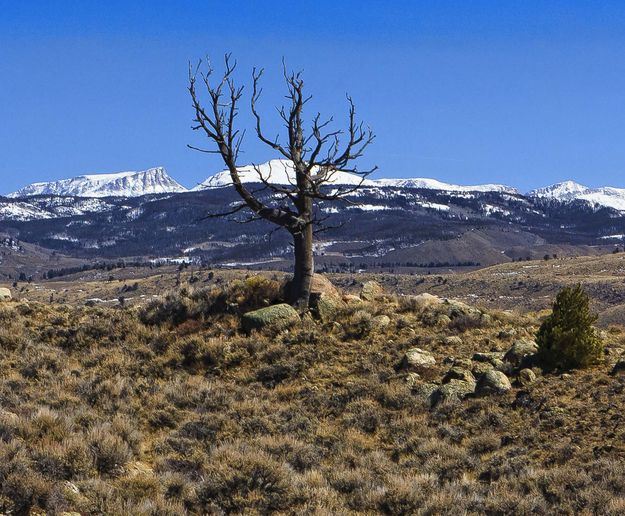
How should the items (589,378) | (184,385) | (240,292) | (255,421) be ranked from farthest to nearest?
(240,292), (184,385), (589,378), (255,421)

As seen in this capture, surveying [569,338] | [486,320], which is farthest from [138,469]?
[486,320]

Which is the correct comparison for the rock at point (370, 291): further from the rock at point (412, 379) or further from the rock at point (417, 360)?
the rock at point (412, 379)

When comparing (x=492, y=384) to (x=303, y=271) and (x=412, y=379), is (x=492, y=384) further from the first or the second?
(x=303, y=271)

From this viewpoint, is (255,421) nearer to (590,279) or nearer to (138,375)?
(138,375)

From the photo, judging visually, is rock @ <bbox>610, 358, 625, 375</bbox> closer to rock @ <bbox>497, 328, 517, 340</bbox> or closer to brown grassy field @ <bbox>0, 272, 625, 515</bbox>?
brown grassy field @ <bbox>0, 272, 625, 515</bbox>

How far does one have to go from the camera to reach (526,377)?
663 inches

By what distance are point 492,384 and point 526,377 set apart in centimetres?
94

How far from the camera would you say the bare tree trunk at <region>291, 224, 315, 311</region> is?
76.5 feet

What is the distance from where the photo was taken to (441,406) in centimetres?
1609

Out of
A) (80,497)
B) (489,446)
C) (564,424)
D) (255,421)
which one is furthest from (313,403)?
(80,497)

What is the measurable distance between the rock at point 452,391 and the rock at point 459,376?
0.60ft

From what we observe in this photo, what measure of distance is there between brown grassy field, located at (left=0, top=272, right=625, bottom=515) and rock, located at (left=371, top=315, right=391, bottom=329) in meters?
0.08

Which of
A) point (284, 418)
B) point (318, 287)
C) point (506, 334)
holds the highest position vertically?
point (318, 287)

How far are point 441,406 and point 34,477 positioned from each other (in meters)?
8.62
